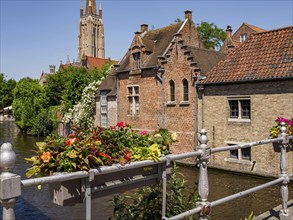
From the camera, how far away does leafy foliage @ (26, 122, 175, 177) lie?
276cm

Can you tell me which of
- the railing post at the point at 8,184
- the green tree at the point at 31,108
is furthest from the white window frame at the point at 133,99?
the railing post at the point at 8,184

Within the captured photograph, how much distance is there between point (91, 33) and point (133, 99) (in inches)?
3525

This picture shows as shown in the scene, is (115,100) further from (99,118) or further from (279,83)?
(279,83)

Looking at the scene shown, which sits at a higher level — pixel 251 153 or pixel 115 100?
pixel 115 100

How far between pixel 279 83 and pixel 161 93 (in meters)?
8.84

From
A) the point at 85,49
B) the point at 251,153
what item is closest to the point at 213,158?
the point at 251,153

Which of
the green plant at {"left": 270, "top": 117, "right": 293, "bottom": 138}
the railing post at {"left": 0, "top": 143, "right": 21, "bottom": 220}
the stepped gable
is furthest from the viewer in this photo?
the stepped gable

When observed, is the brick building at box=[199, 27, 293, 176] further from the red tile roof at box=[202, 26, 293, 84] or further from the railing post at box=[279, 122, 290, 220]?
the railing post at box=[279, 122, 290, 220]

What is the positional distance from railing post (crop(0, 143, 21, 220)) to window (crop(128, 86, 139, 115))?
2343 centimetres

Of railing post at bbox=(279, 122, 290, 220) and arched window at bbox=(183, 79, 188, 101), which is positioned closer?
railing post at bbox=(279, 122, 290, 220)

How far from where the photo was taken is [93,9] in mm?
113000

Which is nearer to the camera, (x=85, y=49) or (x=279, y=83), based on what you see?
(x=279, y=83)

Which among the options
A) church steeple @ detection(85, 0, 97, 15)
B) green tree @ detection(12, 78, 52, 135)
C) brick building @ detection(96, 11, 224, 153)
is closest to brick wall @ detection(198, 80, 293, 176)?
brick building @ detection(96, 11, 224, 153)

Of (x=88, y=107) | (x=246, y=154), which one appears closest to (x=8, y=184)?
(x=246, y=154)
